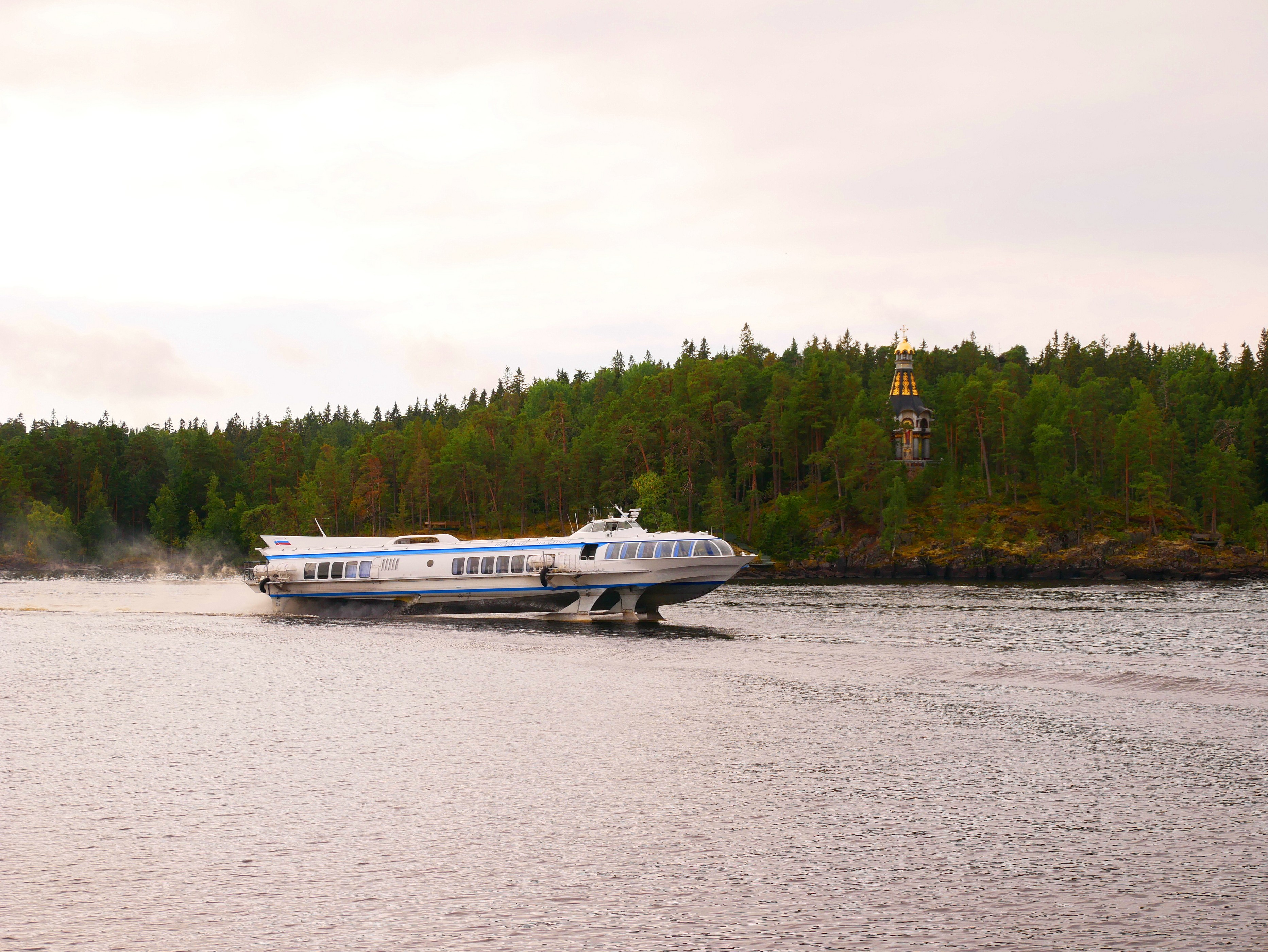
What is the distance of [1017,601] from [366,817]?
269 feet

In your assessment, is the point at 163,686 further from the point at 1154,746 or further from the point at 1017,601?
the point at 1017,601

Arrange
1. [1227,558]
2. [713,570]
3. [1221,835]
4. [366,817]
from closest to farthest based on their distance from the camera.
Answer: [1221,835], [366,817], [713,570], [1227,558]

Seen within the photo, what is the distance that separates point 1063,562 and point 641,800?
13997cm

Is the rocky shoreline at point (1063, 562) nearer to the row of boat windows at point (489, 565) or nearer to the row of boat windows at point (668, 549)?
the row of boat windows at point (489, 565)

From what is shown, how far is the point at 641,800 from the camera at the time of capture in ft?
86.1

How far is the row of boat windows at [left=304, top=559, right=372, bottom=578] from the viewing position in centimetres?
7562

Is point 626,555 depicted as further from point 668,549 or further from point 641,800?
point 641,800

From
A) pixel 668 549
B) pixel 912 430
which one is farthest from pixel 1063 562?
pixel 668 549

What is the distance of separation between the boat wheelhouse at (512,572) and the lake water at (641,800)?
1161 cm

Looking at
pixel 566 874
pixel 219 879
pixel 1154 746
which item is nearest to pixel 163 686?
pixel 219 879

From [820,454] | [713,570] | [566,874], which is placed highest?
[820,454]

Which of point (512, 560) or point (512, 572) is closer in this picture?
point (512, 572)

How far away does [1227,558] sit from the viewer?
5935 inches

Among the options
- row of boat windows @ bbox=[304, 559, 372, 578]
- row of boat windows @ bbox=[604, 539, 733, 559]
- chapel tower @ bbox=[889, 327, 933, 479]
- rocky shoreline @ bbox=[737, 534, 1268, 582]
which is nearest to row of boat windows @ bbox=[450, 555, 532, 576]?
row of boat windows @ bbox=[604, 539, 733, 559]
